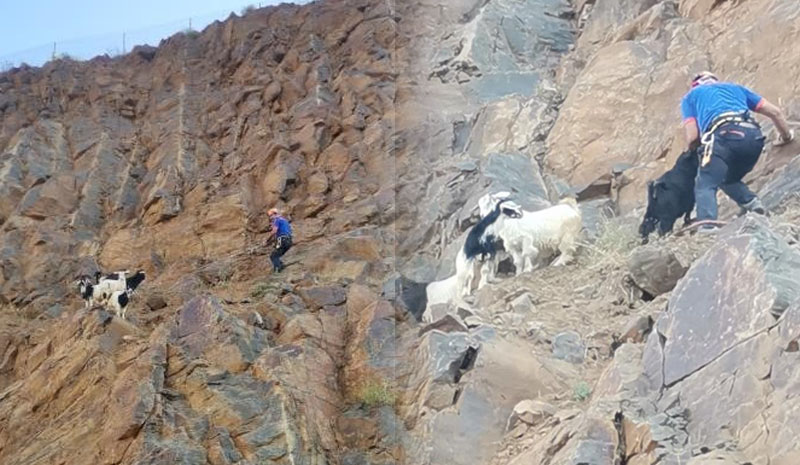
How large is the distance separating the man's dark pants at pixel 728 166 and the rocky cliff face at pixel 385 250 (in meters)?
0.47

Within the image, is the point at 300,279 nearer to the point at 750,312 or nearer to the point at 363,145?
the point at 363,145

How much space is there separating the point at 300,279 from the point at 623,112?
5096mm

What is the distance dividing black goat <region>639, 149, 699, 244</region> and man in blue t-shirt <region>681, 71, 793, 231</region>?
2.11ft

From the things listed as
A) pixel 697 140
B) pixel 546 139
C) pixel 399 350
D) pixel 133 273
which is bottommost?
pixel 133 273

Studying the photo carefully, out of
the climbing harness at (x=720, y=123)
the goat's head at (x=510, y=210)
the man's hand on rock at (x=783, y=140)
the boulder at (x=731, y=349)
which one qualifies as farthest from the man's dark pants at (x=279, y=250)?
the boulder at (x=731, y=349)

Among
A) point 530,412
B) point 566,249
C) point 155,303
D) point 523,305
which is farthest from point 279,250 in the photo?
point 530,412

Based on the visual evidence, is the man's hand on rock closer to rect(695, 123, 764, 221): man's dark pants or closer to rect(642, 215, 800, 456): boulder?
rect(695, 123, 764, 221): man's dark pants

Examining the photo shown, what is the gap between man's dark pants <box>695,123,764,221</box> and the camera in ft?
30.3

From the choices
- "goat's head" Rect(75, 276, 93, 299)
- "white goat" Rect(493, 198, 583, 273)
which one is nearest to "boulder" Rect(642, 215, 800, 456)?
"white goat" Rect(493, 198, 583, 273)

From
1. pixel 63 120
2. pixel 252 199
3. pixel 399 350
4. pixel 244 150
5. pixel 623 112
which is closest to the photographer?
pixel 399 350

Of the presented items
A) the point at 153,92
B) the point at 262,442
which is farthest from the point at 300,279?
the point at 153,92

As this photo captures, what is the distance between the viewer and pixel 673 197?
10.5 meters

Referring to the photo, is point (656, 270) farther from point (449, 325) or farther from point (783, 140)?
point (783, 140)

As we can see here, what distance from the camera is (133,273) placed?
1852 cm
